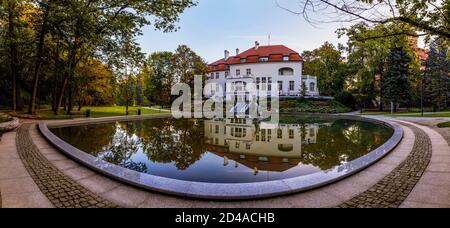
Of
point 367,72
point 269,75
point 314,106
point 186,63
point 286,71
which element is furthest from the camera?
point 186,63

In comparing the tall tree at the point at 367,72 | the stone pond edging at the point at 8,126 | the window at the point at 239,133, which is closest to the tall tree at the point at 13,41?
the stone pond edging at the point at 8,126

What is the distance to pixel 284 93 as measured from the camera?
42438mm

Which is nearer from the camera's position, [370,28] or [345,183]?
[345,183]

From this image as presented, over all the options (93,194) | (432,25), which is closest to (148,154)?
(93,194)

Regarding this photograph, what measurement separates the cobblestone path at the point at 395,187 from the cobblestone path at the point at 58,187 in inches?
173

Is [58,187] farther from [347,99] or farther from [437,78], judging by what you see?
[437,78]

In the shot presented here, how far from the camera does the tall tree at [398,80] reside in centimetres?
2955

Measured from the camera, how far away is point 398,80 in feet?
97.6

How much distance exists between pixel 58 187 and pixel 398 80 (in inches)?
1454

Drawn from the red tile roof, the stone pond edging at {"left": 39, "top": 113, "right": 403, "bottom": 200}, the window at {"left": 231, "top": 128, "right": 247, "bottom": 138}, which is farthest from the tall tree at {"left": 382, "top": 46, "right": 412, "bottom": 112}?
the stone pond edging at {"left": 39, "top": 113, "right": 403, "bottom": 200}

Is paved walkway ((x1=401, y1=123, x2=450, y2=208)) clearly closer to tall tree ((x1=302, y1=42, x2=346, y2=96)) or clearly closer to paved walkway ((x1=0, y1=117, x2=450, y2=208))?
paved walkway ((x1=0, y1=117, x2=450, y2=208))

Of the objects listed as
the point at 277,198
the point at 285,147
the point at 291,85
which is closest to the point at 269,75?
the point at 291,85

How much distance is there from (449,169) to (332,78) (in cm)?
3648
